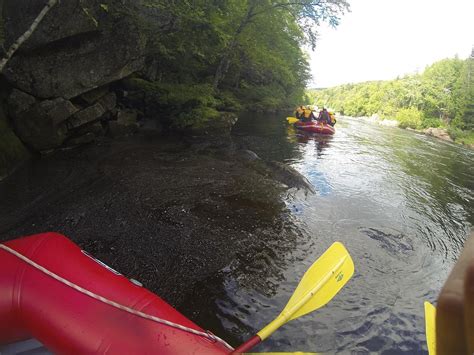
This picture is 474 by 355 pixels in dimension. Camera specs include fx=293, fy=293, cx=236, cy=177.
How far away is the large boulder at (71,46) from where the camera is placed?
17.9ft

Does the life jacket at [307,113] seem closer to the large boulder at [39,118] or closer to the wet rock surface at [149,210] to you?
the wet rock surface at [149,210]

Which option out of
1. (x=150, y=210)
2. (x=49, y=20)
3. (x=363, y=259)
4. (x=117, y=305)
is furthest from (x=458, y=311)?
(x=49, y=20)

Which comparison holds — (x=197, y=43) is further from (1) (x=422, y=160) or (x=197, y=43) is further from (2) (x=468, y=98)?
(2) (x=468, y=98)

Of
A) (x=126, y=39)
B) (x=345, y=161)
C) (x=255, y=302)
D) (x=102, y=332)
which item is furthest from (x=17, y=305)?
(x=345, y=161)

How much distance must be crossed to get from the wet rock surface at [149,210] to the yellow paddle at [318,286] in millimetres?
1337

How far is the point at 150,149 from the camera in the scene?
8.08 meters

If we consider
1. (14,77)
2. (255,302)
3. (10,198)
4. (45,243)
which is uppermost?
(14,77)

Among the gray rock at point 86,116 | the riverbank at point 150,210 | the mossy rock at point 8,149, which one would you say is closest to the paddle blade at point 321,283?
the riverbank at point 150,210

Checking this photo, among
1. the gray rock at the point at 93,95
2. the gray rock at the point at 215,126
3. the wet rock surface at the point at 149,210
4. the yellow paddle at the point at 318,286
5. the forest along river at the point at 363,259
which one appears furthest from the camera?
the gray rock at the point at 215,126

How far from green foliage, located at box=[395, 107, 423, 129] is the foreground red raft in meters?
46.5

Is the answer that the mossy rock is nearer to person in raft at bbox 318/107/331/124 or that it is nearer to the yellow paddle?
the yellow paddle

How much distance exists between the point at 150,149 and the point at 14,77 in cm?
328

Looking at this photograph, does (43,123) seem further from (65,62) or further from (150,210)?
(150,210)

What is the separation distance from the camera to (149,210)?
488 centimetres
